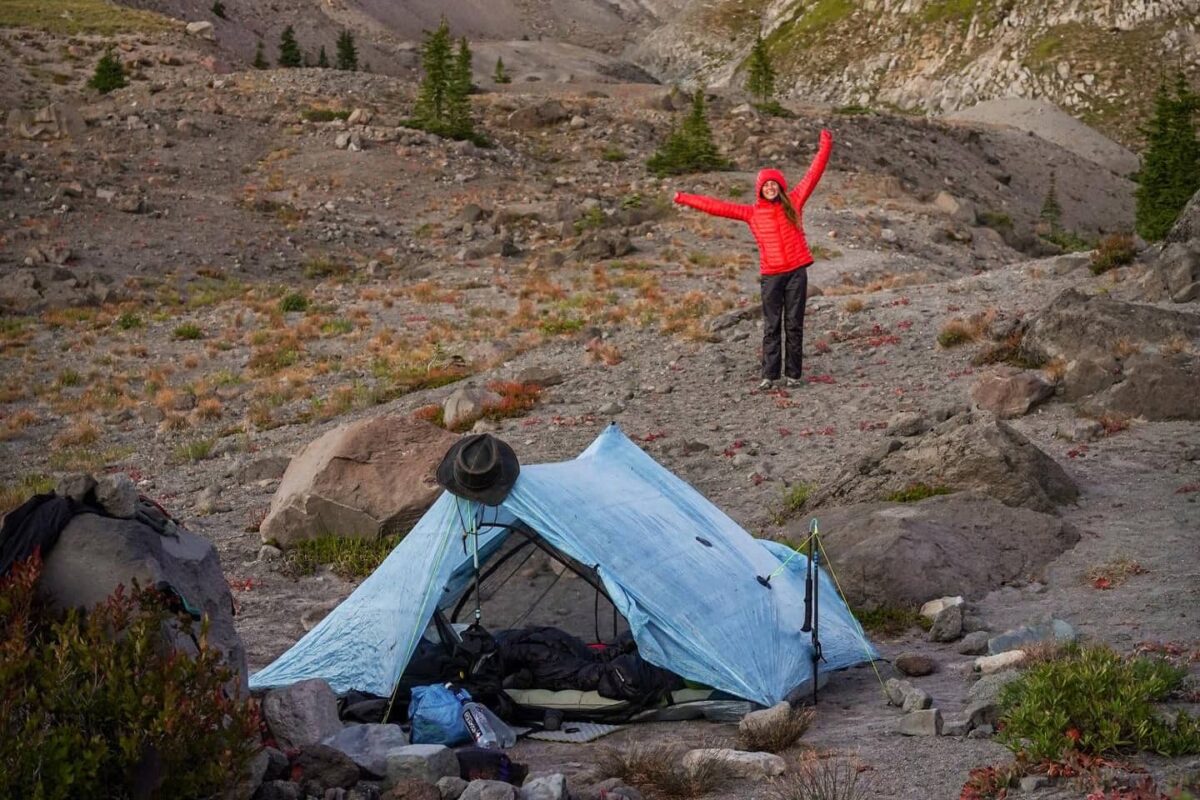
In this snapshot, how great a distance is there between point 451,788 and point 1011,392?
11.0 m

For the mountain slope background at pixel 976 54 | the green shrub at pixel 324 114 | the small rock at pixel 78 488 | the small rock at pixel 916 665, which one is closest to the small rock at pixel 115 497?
the small rock at pixel 78 488

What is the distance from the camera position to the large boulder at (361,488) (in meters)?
13.5

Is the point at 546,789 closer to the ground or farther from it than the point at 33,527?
closer to the ground

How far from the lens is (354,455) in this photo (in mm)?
13812

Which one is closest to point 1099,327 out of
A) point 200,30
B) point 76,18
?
point 200,30

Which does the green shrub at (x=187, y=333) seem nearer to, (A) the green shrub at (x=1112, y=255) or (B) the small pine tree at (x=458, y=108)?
(A) the green shrub at (x=1112, y=255)

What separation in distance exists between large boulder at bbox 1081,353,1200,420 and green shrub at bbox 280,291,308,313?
755 inches

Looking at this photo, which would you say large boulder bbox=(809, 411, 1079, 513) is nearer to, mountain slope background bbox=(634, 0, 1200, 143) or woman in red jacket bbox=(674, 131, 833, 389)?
woman in red jacket bbox=(674, 131, 833, 389)

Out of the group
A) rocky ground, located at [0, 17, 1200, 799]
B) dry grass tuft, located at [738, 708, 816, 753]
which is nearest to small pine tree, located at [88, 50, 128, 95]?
rocky ground, located at [0, 17, 1200, 799]

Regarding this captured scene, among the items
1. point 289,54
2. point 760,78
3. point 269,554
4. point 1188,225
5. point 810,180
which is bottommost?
point 289,54

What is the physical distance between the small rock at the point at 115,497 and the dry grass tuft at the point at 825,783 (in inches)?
140

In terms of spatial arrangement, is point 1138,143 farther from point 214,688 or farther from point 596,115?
point 214,688

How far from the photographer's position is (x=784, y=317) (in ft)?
55.5

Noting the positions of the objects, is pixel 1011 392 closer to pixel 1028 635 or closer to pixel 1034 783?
pixel 1028 635
